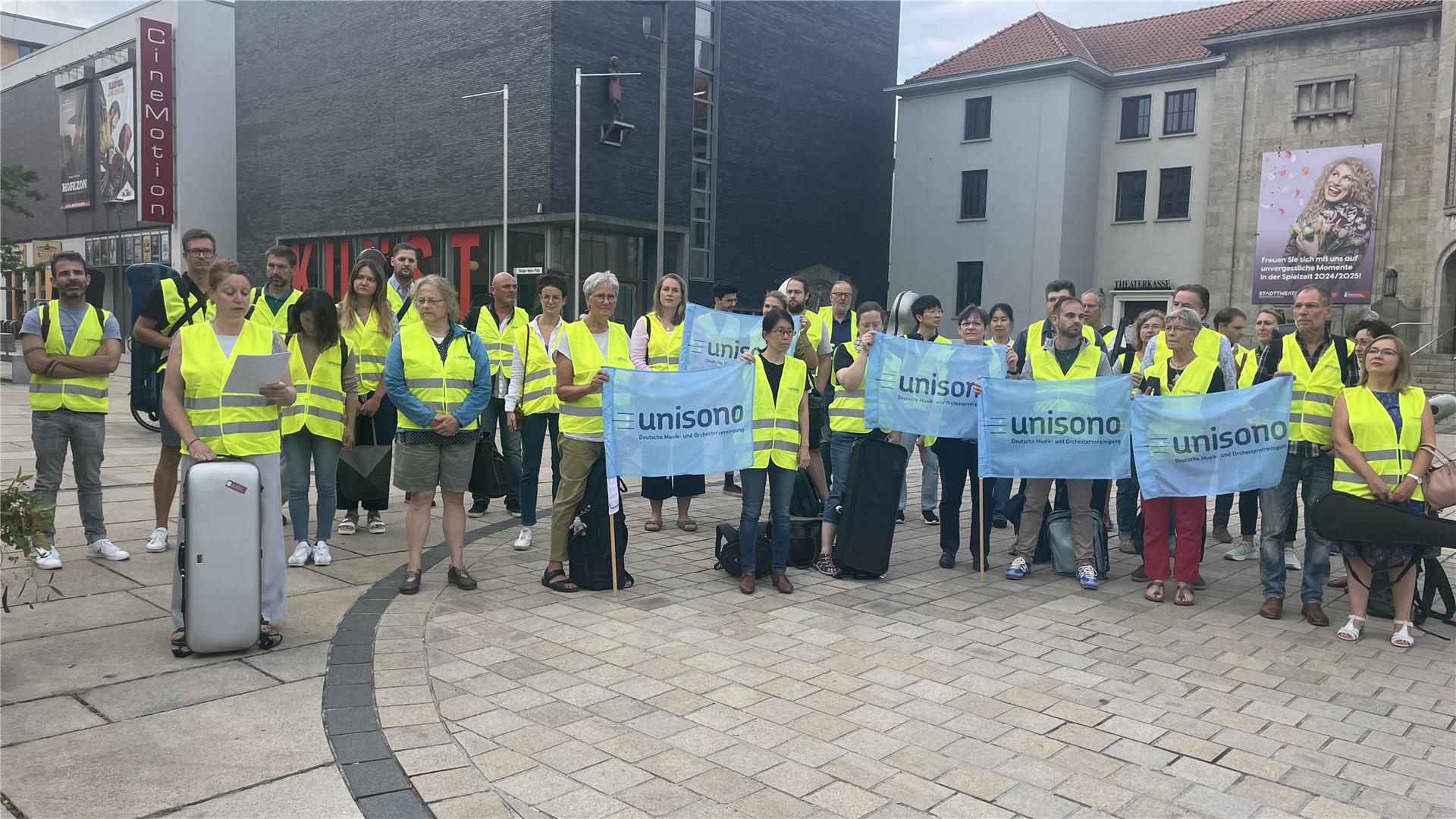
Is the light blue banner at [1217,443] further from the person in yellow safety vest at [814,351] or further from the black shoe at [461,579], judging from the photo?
the black shoe at [461,579]

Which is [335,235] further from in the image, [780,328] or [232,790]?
[232,790]

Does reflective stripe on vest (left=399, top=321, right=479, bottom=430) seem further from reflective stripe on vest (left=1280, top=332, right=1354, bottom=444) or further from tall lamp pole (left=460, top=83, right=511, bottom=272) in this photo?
tall lamp pole (left=460, top=83, right=511, bottom=272)

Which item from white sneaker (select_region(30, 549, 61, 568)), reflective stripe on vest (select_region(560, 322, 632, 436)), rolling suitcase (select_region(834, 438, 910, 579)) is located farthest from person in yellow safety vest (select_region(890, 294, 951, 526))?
white sneaker (select_region(30, 549, 61, 568))

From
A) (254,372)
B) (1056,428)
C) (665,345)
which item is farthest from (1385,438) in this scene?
(254,372)

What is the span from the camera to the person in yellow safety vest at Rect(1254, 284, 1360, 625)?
6.53 meters

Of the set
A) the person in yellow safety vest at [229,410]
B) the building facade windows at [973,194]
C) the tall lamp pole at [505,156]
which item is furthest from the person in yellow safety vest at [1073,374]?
the building facade windows at [973,194]

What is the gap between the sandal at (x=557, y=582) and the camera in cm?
670

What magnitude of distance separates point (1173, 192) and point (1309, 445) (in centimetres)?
3318

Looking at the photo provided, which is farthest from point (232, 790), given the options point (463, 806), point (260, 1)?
point (260, 1)

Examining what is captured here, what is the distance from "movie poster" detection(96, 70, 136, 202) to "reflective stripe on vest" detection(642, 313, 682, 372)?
42.1 metres

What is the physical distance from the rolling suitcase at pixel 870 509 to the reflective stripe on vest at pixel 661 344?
6.86 ft

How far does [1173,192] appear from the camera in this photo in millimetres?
36438

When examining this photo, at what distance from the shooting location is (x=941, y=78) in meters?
38.8

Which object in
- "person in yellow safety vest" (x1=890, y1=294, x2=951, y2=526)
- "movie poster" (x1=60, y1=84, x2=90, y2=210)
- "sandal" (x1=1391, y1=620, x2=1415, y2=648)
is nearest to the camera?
"sandal" (x1=1391, y1=620, x2=1415, y2=648)
